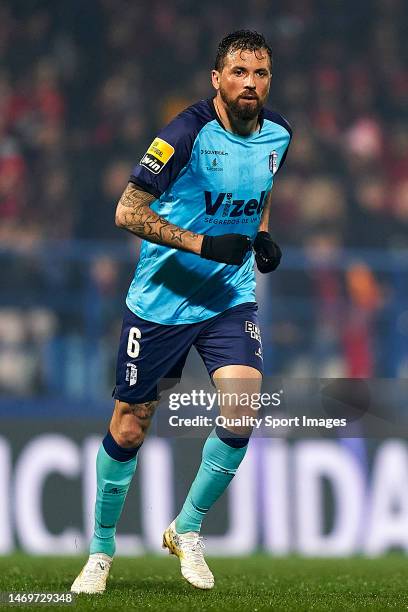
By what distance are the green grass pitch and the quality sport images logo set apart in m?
1.64

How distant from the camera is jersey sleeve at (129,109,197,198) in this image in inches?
217

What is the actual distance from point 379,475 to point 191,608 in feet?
17.3

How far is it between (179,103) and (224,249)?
337 inches

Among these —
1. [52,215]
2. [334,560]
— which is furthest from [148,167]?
[52,215]

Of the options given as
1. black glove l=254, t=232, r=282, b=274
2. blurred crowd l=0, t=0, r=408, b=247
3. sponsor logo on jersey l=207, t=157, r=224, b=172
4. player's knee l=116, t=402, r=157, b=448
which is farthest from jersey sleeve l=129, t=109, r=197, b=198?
blurred crowd l=0, t=0, r=408, b=247

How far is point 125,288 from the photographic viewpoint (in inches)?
420

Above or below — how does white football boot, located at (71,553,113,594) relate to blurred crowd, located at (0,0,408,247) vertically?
below

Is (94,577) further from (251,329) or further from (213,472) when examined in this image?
(251,329)

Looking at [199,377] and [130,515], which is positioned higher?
[199,377]

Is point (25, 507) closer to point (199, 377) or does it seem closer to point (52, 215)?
point (199, 377)

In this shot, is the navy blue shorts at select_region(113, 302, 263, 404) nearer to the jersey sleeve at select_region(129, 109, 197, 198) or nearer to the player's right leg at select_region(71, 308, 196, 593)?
the player's right leg at select_region(71, 308, 196, 593)

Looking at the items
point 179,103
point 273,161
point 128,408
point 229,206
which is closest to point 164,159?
point 229,206

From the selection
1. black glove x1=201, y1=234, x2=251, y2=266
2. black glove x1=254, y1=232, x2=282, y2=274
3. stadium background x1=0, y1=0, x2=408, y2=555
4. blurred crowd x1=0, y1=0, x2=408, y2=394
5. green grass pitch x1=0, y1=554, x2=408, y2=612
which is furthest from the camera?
blurred crowd x1=0, y1=0, x2=408, y2=394

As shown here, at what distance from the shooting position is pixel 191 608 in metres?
5.06
